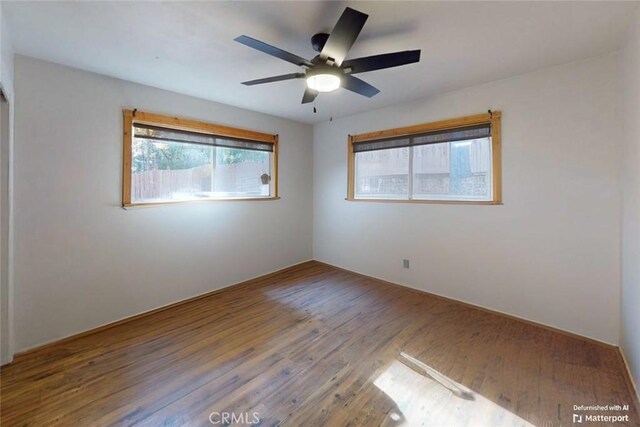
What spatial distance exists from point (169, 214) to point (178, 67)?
1589mm

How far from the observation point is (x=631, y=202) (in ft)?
6.36

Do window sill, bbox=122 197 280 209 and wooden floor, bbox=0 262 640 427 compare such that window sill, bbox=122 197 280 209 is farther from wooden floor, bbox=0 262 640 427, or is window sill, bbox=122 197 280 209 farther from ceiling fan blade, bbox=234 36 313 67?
ceiling fan blade, bbox=234 36 313 67

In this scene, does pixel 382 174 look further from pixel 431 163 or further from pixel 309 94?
Answer: pixel 309 94

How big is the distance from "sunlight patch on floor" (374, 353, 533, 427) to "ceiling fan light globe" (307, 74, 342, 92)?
2.25 meters

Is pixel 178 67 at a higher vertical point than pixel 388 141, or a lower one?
higher

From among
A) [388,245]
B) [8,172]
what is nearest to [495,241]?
[388,245]

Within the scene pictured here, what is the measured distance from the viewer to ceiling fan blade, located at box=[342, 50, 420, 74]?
1743 mm

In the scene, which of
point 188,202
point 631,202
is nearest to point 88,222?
point 188,202

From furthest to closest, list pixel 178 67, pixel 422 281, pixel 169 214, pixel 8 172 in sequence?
pixel 422 281 < pixel 169 214 < pixel 178 67 < pixel 8 172

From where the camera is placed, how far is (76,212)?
8.31ft

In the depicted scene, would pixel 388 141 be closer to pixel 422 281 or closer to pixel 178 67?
pixel 422 281

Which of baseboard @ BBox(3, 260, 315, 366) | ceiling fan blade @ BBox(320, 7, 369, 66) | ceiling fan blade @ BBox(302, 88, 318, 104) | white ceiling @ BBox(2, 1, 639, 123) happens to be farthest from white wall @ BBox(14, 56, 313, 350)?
Result: ceiling fan blade @ BBox(320, 7, 369, 66)

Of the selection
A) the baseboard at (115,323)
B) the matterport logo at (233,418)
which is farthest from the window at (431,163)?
→ the matterport logo at (233,418)

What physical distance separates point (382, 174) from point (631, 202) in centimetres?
248
